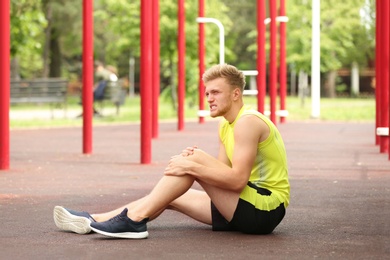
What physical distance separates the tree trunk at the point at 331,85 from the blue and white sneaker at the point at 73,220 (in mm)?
47415

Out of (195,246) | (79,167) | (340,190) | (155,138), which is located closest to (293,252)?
(195,246)

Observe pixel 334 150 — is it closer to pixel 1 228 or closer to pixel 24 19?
pixel 1 228

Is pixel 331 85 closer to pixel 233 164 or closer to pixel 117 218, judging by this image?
pixel 233 164

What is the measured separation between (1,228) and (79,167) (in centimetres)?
561

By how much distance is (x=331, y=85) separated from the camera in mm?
55281

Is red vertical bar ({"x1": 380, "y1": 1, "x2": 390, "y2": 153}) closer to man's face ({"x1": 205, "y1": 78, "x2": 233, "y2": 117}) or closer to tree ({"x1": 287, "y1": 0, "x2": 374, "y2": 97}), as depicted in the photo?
man's face ({"x1": 205, "y1": 78, "x2": 233, "y2": 117})

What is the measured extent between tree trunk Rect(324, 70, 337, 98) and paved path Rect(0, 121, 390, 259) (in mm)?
35981

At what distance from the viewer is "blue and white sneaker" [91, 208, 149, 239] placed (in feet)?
23.2

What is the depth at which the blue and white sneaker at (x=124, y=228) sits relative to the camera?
7.06 meters

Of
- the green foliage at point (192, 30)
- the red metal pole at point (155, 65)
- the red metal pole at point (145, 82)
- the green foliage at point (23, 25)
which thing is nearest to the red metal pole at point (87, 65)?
the red metal pole at point (145, 82)

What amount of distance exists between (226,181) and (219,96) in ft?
1.91

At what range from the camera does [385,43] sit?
14789mm

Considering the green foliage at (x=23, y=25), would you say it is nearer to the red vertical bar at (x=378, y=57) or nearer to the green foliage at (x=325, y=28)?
the green foliage at (x=325, y=28)

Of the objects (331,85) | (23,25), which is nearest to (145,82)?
(23,25)
